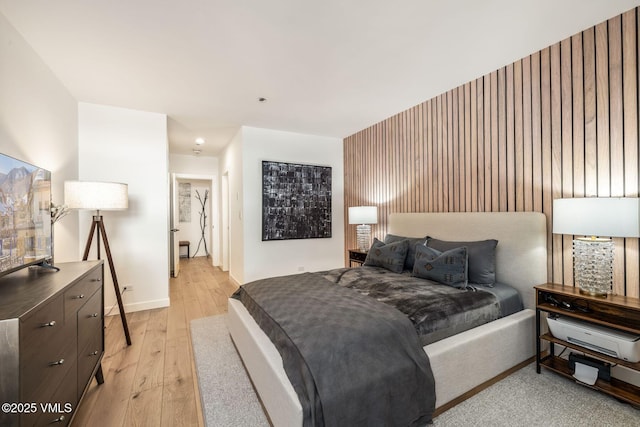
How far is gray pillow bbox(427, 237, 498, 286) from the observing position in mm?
2459

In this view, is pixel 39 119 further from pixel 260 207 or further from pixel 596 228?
pixel 596 228

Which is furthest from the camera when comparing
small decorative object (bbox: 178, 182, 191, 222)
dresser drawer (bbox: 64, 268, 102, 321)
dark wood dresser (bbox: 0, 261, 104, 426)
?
small decorative object (bbox: 178, 182, 191, 222)

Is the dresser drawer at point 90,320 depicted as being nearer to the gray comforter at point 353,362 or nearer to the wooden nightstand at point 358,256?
the gray comforter at point 353,362

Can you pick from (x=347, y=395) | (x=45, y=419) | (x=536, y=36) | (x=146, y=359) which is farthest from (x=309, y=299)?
(x=536, y=36)

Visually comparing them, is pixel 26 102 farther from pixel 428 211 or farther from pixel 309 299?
pixel 428 211

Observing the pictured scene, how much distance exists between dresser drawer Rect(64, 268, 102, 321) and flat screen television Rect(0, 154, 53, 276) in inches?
12.1

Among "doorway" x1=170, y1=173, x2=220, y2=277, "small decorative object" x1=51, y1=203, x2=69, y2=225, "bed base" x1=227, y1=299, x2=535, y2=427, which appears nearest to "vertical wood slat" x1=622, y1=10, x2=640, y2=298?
"bed base" x1=227, y1=299, x2=535, y2=427

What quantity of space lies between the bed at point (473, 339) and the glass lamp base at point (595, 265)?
1.21ft

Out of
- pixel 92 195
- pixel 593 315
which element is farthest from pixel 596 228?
pixel 92 195

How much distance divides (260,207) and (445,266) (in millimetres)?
2819

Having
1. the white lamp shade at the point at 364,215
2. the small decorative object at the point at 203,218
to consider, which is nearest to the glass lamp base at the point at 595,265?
the white lamp shade at the point at 364,215

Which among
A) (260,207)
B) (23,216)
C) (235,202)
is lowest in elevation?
(23,216)

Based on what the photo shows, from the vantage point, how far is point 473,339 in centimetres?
187

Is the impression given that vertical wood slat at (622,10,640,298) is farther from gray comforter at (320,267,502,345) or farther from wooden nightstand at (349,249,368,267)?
wooden nightstand at (349,249,368,267)
